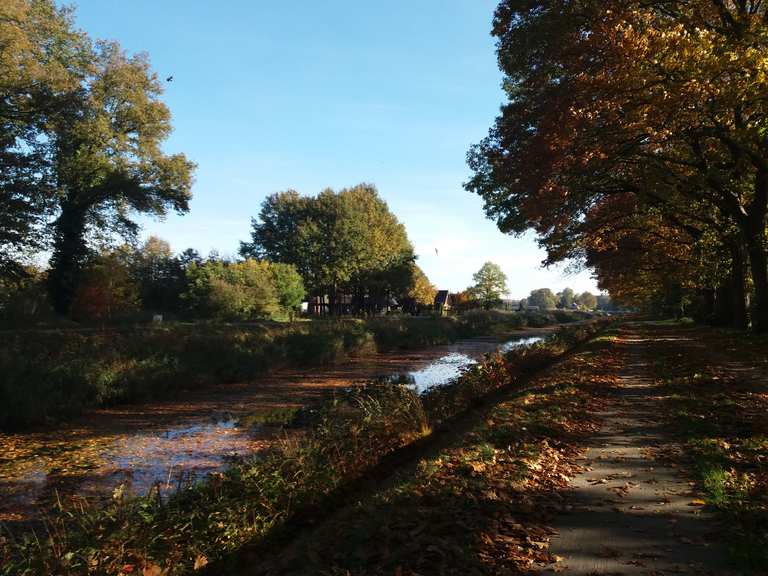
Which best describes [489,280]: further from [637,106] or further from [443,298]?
[637,106]

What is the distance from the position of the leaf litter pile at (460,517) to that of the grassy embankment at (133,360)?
34.1ft

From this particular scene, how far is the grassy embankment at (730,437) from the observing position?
4590 millimetres

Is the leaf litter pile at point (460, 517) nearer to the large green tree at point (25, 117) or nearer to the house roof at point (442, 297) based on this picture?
the large green tree at point (25, 117)

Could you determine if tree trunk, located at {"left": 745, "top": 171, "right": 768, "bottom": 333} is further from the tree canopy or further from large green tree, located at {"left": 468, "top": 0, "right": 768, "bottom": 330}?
the tree canopy

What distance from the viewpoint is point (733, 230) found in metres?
23.4

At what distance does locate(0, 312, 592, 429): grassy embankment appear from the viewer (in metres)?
13.0

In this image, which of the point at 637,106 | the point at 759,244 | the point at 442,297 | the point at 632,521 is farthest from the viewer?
the point at 442,297

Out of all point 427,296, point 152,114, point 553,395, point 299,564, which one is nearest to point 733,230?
point 553,395

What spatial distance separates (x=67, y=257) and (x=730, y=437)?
3746 centimetres

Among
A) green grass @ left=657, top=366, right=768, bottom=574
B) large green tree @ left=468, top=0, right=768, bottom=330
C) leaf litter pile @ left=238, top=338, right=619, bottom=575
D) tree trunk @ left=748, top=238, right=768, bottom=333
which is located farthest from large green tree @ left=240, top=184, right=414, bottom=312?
leaf litter pile @ left=238, top=338, right=619, bottom=575

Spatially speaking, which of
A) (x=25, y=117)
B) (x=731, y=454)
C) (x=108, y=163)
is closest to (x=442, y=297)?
(x=108, y=163)

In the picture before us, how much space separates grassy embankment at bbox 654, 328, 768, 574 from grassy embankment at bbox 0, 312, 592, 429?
13681 millimetres

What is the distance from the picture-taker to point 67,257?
113ft

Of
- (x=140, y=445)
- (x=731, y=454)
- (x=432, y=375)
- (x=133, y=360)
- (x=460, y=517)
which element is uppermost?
(x=133, y=360)
